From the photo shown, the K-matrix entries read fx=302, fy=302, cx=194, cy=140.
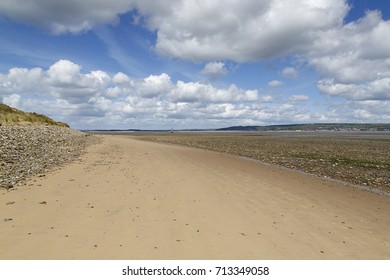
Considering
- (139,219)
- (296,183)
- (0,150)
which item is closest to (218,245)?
(139,219)

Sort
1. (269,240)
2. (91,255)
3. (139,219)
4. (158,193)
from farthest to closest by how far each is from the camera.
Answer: (158,193) < (139,219) < (269,240) < (91,255)

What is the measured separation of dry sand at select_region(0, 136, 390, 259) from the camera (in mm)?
7996

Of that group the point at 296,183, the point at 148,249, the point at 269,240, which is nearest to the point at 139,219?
the point at 148,249

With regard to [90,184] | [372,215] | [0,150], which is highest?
[0,150]

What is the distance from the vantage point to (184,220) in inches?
416

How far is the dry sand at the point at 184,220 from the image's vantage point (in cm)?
800

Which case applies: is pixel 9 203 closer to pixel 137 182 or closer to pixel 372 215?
pixel 137 182

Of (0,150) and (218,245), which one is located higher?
(0,150)

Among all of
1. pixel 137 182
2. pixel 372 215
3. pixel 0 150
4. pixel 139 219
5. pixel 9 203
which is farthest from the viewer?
pixel 0 150

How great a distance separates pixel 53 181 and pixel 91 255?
31.1 ft

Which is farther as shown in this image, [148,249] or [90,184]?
[90,184]

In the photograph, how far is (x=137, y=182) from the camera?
16.8 m

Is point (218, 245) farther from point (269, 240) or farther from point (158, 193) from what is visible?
point (158, 193)

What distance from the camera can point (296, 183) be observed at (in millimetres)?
19219
